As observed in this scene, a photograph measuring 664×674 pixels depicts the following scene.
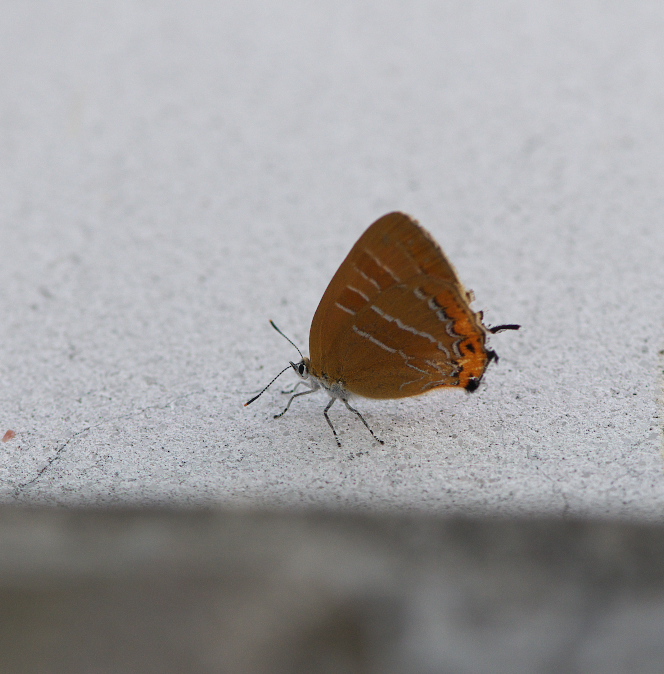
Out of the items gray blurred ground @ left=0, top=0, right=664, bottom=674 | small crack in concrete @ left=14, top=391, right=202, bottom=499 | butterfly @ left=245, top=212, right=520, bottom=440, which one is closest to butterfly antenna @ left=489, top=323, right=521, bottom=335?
butterfly @ left=245, top=212, right=520, bottom=440

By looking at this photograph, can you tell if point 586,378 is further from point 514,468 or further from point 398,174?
point 398,174

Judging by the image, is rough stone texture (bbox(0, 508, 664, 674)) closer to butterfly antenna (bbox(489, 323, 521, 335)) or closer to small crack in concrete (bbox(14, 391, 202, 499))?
small crack in concrete (bbox(14, 391, 202, 499))

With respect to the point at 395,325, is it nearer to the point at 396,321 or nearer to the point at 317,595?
the point at 396,321

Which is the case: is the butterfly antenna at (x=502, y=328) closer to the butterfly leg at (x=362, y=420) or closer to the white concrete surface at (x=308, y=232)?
the white concrete surface at (x=308, y=232)

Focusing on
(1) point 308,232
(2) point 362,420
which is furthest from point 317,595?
(1) point 308,232

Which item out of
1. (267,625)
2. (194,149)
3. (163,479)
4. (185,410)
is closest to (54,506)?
(163,479)

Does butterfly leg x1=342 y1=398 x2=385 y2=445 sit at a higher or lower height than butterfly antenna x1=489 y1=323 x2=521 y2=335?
lower
